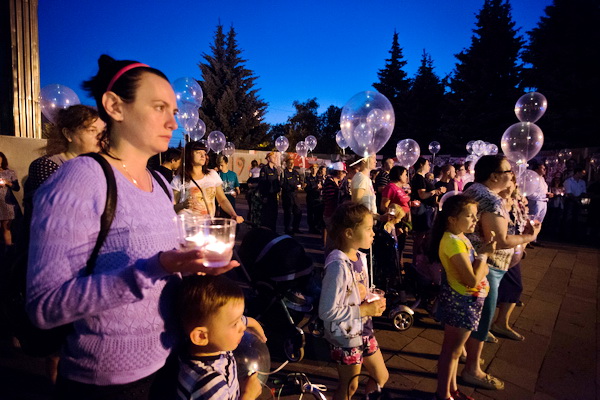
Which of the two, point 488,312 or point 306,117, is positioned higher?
point 306,117

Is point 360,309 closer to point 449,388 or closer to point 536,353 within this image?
point 449,388

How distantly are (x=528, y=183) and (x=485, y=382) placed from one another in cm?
469

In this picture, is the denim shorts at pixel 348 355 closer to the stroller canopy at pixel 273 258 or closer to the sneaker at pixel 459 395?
the stroller canopy at pixel 273 258

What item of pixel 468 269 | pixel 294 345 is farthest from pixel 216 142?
pixel 468 269

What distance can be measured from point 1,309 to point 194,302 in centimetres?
95

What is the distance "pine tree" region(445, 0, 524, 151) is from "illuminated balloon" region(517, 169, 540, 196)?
2079 centimetres

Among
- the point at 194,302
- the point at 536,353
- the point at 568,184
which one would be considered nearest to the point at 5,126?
the point at 194,302

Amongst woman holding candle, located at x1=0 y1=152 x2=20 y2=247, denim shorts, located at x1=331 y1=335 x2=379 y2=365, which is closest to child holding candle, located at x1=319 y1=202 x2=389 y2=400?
denim shorts, located at x1=331 y1=335 x2=379 y2=365

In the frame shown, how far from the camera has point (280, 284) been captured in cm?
314

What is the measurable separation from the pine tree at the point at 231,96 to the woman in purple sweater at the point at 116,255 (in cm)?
2934

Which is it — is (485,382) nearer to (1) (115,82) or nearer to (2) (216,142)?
(1) (115,82)

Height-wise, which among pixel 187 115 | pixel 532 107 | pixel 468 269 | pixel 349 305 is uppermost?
pixel 532 107

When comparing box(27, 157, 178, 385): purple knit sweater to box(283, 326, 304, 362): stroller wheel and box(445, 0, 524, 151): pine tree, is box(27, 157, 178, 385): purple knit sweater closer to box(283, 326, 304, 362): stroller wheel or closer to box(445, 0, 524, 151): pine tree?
box(283, 326, 304, 362): stroller wheel

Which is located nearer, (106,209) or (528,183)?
(106,209)
